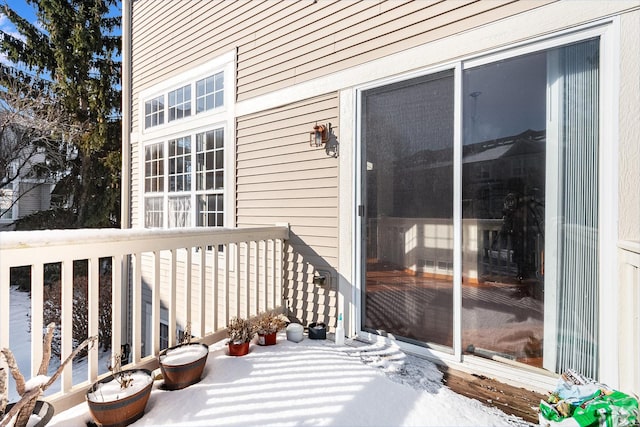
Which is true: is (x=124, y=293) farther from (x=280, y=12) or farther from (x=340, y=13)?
(x=340, y=13)

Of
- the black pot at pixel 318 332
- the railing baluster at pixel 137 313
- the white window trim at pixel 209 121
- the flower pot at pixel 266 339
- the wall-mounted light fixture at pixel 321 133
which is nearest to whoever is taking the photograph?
the railing baluster at pixel 137 313

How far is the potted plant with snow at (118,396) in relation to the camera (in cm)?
157

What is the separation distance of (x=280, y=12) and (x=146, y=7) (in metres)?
3.55

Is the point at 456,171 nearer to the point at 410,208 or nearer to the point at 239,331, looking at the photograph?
the point at 410,208

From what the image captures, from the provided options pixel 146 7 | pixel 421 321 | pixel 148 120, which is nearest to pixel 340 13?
pixel 421 321

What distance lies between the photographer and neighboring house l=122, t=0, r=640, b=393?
1.83m

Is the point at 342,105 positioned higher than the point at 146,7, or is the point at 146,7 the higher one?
the point at 146,7

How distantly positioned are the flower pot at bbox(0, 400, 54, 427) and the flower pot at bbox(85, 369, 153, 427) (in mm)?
159

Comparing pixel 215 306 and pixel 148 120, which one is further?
pixel 148 120

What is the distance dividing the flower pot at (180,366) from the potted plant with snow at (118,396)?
13 cm

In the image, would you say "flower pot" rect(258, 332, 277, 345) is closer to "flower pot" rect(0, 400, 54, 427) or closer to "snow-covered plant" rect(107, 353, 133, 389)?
"snow-covered plant" rect(107, 353, 133, 389)

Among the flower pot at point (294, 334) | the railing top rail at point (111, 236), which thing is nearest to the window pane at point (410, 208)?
the flower pot at point (294, 334)

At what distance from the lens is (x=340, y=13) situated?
2957 millimetres

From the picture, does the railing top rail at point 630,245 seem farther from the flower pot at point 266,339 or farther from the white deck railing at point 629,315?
the flower pot at point 266,339
